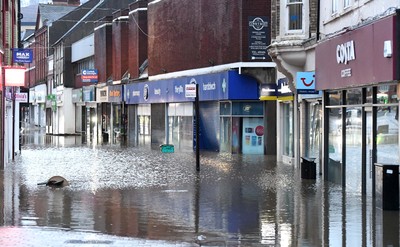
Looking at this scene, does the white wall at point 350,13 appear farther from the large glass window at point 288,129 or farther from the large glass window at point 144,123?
the large glass window at point 144,123

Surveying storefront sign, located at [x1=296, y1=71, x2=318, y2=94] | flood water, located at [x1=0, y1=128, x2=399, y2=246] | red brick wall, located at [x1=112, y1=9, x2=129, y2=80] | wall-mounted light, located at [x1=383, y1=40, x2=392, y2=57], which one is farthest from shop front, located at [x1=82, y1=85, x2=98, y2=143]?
wall-mounted light, located at [x1=383, y1=40, x2=392, y2=57]

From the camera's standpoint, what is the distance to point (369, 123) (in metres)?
17.7

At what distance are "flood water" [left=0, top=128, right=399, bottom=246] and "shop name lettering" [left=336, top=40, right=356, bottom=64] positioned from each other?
3.31 m

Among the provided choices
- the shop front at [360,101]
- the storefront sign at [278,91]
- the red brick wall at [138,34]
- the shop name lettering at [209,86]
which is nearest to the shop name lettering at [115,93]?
the red brick wall at [138,34]

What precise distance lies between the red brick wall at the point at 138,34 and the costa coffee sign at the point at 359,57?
33393 mm

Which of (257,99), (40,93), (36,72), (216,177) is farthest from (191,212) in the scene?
(36,72)

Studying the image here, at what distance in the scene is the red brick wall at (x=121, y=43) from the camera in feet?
194

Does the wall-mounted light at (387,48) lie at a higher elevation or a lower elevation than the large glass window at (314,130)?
higher

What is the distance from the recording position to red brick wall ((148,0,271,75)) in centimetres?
3656

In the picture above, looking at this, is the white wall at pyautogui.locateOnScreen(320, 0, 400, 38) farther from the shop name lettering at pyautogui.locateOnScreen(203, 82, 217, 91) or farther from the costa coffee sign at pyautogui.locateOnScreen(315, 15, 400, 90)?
the shop name lettering at pyautogui.locateOnScreen(203, 82, 217, 91)

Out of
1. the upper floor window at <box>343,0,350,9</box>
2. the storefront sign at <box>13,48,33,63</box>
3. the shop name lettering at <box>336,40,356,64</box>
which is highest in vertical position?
the upper floor window at <box>343,0,350,9</box>

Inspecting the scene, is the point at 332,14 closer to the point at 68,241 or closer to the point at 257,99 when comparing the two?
the point at 68,241

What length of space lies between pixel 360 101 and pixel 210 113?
23.3m

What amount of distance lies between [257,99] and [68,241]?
26.2m
